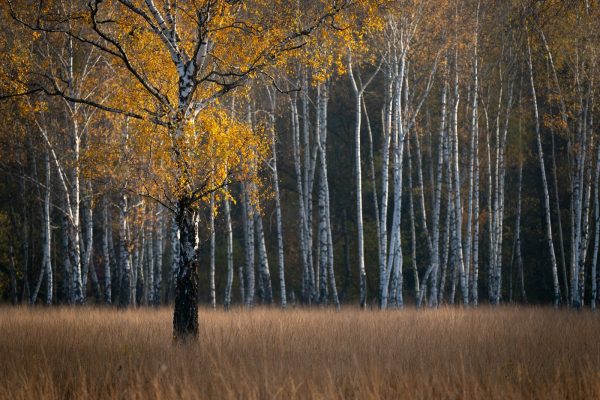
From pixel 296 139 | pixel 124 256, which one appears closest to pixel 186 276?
pixel 124 256

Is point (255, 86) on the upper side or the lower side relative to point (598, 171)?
upper

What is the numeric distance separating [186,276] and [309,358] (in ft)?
9.71

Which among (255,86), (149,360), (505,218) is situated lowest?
(149,360)

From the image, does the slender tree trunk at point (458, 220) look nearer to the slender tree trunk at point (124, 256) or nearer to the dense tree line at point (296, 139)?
the dense tree line at point (296, 139)

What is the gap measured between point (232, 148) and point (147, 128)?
4.71 feet

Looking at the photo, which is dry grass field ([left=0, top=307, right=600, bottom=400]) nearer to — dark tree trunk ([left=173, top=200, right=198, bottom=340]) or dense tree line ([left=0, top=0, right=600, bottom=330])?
dark tree trunk ([left=173, top=200, right=198, bottom=340])

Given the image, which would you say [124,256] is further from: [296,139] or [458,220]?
[458,220]

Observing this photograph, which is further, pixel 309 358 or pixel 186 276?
pixel 186 276

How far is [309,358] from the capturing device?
9.99 meters

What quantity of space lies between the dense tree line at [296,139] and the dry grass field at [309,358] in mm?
2070

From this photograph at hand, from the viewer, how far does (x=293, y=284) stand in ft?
125

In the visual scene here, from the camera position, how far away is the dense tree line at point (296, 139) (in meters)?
12.3

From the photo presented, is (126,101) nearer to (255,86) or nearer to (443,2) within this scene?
(443,2)

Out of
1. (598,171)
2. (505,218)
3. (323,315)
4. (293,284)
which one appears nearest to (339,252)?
(293,284)
